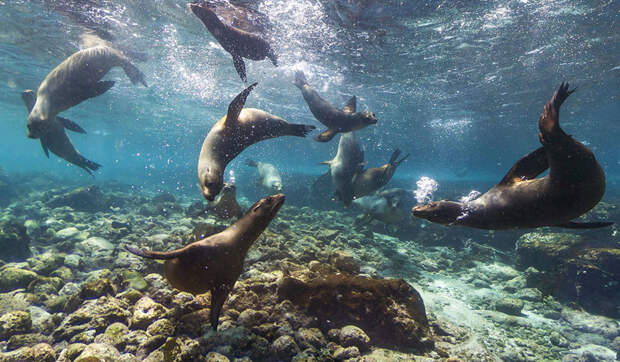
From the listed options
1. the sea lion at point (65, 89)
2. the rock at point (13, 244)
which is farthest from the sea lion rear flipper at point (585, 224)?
the rock at point (13, 244)

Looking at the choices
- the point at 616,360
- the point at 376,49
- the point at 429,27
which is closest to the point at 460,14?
the point at 429,27

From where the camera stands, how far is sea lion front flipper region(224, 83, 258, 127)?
11.6ft

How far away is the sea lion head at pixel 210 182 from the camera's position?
2876mm

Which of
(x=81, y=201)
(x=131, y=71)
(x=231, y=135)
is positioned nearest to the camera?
(x=231, y=135)

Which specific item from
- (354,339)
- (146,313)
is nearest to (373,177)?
(354,339)

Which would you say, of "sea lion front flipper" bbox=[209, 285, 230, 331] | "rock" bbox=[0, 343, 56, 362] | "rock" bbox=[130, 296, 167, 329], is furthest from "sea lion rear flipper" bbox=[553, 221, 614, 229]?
"rock" bbox=[0, 343, 56, 362]

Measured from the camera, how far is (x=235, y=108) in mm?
3588

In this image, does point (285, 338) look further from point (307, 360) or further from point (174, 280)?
point (174, 280)

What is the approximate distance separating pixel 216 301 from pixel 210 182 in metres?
1.21

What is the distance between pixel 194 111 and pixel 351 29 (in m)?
25.1

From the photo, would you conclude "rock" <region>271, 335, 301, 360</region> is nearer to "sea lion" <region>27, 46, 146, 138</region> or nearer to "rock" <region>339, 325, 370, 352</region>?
"rock" <region>339, 325, 370, 352</region>

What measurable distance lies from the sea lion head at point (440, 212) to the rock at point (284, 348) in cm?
189

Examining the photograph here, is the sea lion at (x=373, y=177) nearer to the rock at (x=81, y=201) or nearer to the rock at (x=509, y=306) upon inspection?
the rock at (x=509, y=306)

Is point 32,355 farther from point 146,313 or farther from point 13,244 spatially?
point 13,244
